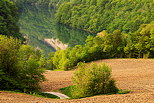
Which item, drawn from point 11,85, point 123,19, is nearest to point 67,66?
Result: point 11,85

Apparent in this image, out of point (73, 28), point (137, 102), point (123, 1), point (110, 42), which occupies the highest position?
point (123, 1)

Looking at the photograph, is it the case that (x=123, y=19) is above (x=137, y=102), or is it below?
above

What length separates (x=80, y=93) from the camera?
85.9ft

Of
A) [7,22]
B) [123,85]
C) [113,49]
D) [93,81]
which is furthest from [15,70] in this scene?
[7,22]

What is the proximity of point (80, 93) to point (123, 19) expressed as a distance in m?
111

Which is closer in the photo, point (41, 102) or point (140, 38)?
point (41, 102)

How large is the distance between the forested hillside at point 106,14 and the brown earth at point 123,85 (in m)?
60.8

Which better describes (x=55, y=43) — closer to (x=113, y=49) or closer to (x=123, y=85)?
(x=113, y=49)

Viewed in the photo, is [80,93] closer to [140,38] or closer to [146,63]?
[146,63]

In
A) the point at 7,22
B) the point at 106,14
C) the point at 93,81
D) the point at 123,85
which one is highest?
the point at 106,14

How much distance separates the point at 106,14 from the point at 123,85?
114m

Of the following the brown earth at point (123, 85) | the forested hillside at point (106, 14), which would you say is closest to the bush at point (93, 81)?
the brown earth at point (123, 85)

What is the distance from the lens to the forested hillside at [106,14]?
122562mm

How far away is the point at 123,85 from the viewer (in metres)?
34.4
